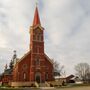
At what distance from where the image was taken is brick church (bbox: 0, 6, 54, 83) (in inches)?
2242

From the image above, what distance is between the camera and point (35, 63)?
189ft

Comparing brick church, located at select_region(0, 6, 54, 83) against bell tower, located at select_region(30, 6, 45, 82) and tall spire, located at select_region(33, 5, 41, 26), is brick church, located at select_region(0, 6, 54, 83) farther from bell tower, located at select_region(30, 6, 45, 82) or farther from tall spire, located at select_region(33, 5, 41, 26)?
tall spire, located at select_region(33, 5, 41, 26)

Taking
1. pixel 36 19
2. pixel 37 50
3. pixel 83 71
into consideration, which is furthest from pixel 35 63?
pixel 83 71

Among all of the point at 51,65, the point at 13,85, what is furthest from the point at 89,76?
the point at 13,85

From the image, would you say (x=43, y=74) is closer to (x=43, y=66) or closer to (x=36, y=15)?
(x=43, y=66)

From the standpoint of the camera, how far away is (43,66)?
5809cm

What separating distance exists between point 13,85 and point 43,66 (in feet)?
33.2

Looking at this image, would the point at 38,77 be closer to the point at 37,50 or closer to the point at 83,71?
the point at 37,50

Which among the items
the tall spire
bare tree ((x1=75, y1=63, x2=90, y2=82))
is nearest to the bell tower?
the tall spire

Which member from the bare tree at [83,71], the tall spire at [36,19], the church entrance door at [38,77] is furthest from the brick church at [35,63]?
the bare tree at [83,71]

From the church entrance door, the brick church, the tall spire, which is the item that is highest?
the tall spire

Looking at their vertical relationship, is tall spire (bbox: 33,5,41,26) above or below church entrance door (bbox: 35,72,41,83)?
above

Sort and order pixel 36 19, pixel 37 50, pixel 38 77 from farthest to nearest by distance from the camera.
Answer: pixel 36 19, pixel 37 50, pixel 38 77

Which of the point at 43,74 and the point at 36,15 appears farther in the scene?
the point at 36,15
